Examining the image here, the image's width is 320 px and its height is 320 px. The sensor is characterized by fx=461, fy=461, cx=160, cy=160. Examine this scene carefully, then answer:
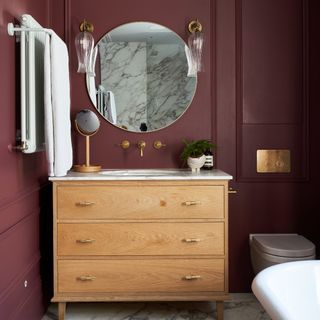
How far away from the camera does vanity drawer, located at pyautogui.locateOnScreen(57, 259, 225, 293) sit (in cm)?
253

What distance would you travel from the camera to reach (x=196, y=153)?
2.89m

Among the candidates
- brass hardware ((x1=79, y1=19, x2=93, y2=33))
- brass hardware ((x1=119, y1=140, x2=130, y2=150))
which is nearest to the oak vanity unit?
brass hardware ((x1=119, y1=140, x2=130, y2=150))

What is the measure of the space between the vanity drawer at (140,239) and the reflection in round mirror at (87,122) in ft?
2.10

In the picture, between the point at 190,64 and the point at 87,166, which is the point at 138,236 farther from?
the point at 190,64

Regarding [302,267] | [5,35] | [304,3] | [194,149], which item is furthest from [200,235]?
[304,3]

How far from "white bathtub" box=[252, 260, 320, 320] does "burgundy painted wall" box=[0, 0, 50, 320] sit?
1128mm

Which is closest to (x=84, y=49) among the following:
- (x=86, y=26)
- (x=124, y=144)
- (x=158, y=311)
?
(x=86, y=26)

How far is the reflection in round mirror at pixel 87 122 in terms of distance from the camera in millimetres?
2857

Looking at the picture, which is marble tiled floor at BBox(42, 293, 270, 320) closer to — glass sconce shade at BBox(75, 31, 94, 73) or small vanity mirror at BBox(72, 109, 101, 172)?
small vanity mirror at BBox(72, 109, 101, 172)

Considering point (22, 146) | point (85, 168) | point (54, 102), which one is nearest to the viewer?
point (22, 146)

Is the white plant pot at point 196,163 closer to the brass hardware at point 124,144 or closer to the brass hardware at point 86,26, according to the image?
the brass hardware at point 124,144

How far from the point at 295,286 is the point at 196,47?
5.94ft

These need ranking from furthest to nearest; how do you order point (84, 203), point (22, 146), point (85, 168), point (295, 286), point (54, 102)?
point (85, 168) → point (84, 203) → point (54, 102) → point (22, 146) → point (295, 286)

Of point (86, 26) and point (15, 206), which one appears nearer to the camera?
point (15, 206)
